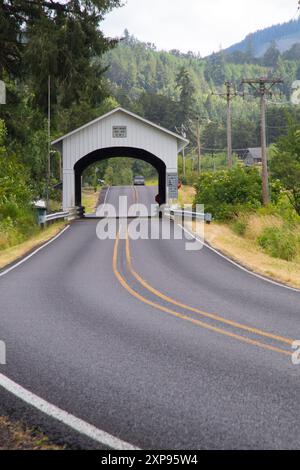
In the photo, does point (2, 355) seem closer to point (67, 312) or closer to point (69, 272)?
point (67, 312)

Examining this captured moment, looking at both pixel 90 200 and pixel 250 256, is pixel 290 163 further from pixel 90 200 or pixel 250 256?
pixel 90 200

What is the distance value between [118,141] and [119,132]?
24.5 inches

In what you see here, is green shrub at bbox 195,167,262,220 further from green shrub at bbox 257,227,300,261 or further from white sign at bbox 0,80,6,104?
white sign at bbox 0,80,6,104

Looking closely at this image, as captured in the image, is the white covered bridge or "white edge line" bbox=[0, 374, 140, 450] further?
the white covered bridge

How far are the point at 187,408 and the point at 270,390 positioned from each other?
114 cm

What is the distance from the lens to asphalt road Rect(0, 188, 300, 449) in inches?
205

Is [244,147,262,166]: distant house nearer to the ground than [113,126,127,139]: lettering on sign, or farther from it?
farther from it

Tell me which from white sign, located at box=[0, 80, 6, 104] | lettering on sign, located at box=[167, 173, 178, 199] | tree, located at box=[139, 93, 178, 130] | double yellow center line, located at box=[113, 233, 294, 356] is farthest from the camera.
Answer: tree, located at box=[139, 93, 178, 130]

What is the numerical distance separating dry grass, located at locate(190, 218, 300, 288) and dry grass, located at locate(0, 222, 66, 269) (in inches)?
311

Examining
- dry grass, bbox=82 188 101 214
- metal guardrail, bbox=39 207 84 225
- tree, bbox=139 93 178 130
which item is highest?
tree, bbox=139 93 178 130

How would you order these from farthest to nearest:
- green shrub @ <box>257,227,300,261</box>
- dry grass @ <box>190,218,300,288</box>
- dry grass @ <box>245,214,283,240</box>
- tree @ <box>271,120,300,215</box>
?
tree @ <box>271,120,300,215</box> < dry grass @ <box>245,214,283,240</box> < green shrub @ <box>257,227,300,261</box> < dry grass @ <box>190,218,300,288</box>

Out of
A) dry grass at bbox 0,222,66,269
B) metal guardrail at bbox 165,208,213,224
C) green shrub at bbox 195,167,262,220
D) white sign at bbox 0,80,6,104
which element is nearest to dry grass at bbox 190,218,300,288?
metal guardrail at bbox 165,208,213,224

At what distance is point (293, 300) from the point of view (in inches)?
469
